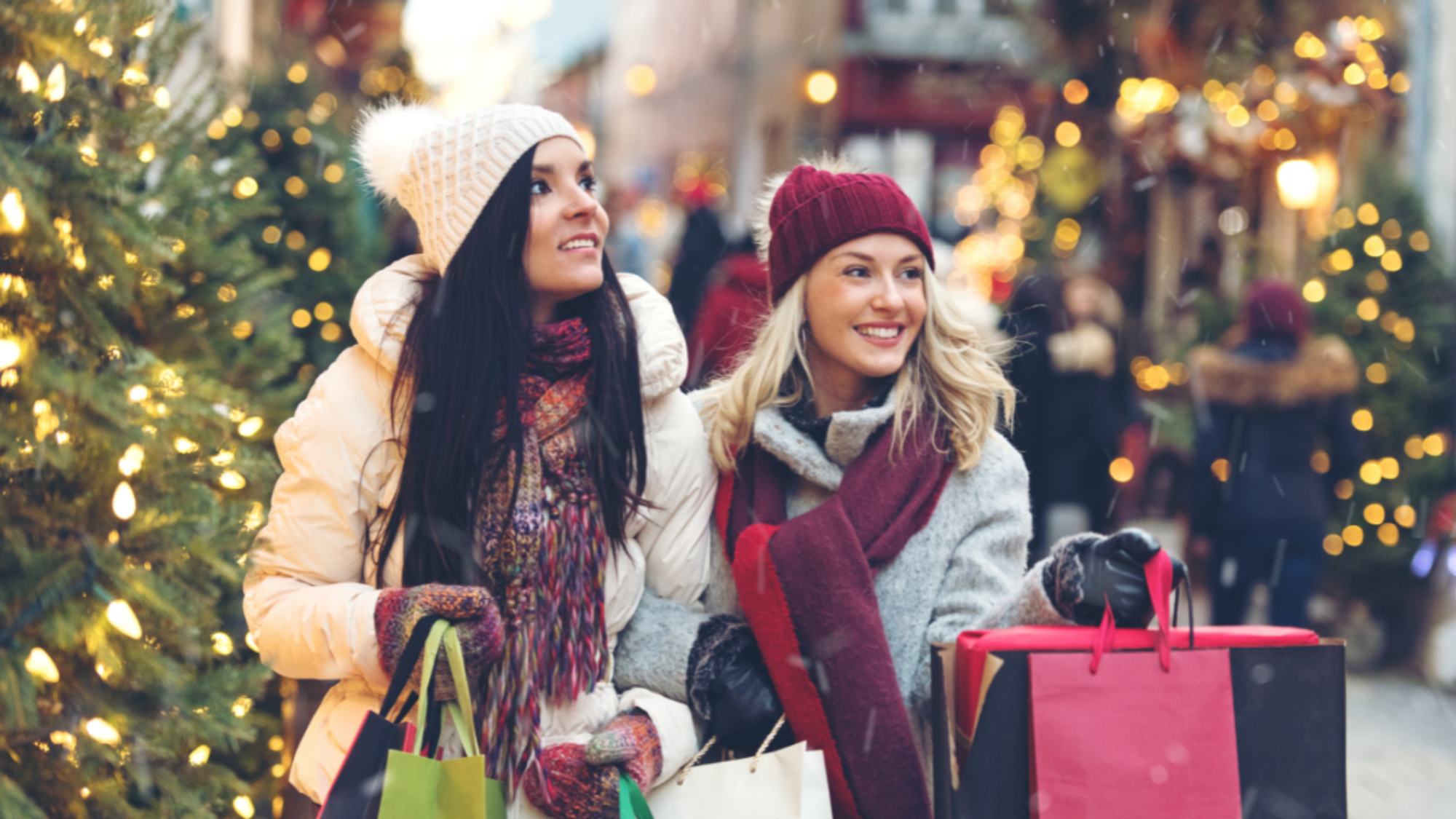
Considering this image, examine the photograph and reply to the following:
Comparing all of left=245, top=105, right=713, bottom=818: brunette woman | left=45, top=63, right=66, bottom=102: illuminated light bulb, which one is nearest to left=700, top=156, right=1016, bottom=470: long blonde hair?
left=245, top=105, right=713, bottom=818: brunette woman

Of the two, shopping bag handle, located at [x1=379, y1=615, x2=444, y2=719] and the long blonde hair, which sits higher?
the long blonde hair

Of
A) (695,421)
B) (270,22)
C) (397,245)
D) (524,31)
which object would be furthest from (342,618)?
(524,31)

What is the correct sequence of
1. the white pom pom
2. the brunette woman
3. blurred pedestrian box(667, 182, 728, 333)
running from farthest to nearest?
1. blurred pedestrian box(667, 182, 728, 333)
2. the white pom pom
3. the brunette woman

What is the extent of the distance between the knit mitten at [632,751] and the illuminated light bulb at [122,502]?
0.97 metres

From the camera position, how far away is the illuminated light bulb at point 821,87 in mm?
24964

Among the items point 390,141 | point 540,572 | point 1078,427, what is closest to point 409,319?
point 390,141

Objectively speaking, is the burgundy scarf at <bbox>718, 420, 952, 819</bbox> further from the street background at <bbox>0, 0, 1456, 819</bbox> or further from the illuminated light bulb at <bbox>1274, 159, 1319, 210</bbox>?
the illuminated light bulb at <bbox>1274, 159, 1319, 210</bbox>

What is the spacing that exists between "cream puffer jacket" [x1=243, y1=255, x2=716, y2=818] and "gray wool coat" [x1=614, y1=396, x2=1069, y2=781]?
0.24 feet

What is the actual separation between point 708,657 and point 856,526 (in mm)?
414

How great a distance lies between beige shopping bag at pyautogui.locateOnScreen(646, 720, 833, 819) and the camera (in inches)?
85.4

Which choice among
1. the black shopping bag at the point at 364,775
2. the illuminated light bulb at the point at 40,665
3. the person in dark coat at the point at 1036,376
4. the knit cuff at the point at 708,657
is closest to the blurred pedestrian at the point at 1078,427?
the person in dark coat at the point at 1036,376

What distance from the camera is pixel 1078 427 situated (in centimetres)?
635

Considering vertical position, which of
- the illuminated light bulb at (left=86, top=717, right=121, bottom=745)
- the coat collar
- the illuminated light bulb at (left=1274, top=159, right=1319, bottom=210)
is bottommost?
the illuminated light bulb at (left=86, top=717, right=121, bottom=745)

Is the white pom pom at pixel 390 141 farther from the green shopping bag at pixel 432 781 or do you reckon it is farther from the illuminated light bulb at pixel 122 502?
the green shopping bag at pixel 432 781
